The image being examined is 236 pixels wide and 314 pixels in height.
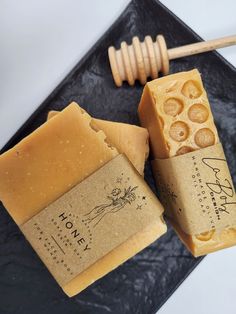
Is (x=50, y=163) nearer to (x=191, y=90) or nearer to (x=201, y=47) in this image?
(x=191, y=90)

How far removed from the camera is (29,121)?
111 cm

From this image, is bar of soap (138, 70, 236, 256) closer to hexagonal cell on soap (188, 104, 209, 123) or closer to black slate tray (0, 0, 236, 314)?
hexagonal cell on soap (188, 104, 209, 123)

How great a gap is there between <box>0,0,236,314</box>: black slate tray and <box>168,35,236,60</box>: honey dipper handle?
5cm

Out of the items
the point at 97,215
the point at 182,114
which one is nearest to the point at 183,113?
the point at 182,114

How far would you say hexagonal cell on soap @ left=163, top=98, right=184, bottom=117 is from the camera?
3.07ft

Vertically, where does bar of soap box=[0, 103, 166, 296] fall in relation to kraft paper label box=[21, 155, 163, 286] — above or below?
above

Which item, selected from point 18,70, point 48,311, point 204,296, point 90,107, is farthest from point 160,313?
point 18,70

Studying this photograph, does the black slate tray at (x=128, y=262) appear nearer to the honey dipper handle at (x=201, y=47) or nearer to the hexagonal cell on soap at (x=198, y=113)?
the honey dipper handle at (x=201, y=47)

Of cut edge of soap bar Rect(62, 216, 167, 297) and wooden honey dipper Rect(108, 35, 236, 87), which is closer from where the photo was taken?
cut edge of soap bar Rect(62, 216, 167, 297)

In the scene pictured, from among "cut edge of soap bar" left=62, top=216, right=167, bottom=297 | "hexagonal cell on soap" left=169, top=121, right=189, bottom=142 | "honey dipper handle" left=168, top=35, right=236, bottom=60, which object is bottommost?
"cut edge of soap bar" left=62, top=216, right=167, bottom=297

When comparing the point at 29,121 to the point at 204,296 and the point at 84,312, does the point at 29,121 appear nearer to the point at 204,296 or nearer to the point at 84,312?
the point at 84,312

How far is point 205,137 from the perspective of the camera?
942mm

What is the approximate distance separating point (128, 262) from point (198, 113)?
17.0 inches

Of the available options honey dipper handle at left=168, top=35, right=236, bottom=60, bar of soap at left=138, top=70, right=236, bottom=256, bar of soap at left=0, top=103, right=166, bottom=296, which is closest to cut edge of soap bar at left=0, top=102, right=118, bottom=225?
bar of soap at left=0, top=103, right=166, bottom=296
